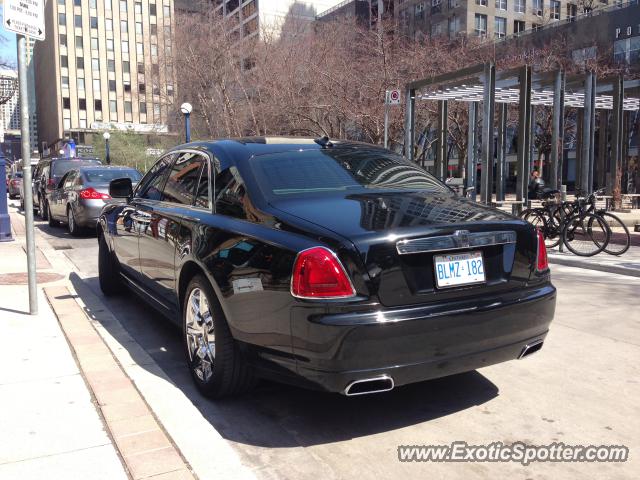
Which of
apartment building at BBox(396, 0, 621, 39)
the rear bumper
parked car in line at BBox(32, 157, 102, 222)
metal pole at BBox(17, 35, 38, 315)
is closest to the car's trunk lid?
the rear bumper

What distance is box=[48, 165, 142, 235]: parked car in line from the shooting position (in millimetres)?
12156

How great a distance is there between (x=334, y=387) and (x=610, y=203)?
15609mm

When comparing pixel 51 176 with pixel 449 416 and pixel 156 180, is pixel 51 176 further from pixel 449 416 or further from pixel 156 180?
pixel 449 416

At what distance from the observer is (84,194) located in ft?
39.9

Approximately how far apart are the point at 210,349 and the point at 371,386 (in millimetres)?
1161

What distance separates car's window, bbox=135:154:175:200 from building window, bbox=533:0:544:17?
54.6 m

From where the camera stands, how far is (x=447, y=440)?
10.9 feet

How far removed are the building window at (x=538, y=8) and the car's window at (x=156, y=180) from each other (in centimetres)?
5459

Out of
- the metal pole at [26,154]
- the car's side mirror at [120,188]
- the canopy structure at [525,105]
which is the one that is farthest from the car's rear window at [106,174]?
the metal pole at [26,154]

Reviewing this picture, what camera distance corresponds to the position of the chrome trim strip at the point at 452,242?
10.3ft

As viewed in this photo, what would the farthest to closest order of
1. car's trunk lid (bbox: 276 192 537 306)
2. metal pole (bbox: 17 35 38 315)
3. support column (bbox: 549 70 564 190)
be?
1. support column (bbox: 549 70 564 190)
2. metal pole (bbox: 17 35 38 315)
3. car's trunk lid (bbox: 276 192 537 306)

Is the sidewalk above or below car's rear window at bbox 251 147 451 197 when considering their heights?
below

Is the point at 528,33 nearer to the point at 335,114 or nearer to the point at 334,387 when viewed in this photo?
the point at 335,114

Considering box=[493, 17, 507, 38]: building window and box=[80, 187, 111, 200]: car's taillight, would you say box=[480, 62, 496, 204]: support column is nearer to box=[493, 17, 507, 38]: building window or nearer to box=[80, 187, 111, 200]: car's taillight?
box=[80, 187, 111, 200]: car's taillight
